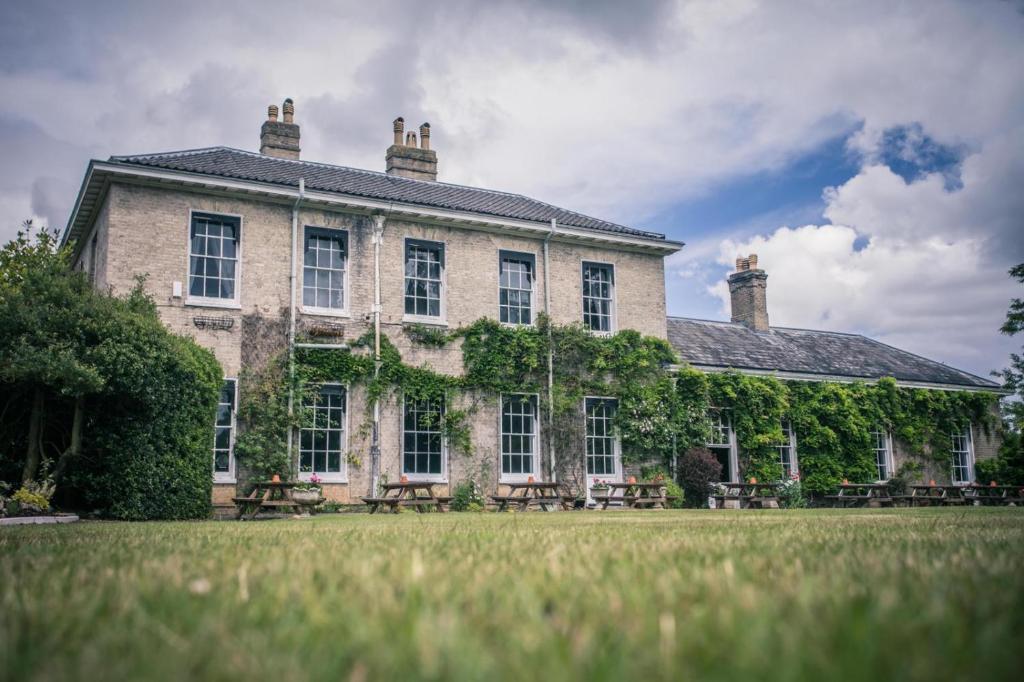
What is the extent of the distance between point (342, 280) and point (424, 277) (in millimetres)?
1995

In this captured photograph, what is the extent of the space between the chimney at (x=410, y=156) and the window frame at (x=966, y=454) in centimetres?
1958

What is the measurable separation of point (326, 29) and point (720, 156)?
1047cm

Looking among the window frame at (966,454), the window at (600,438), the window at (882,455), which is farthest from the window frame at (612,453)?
the window frame at (966,454)

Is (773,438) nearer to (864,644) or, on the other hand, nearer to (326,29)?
(326,29)

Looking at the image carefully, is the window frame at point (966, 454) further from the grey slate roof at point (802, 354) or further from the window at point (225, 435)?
the window at point (225, 435)

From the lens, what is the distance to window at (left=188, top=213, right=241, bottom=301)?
1598 cm

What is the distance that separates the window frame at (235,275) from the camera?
15758 millimetres

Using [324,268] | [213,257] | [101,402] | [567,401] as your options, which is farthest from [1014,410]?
[101,402]

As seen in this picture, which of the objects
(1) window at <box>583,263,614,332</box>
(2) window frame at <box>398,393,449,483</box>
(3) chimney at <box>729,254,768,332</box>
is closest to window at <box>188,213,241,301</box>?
(2) window frame at <box>398,393,449,483</box>

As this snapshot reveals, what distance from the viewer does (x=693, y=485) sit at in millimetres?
19453

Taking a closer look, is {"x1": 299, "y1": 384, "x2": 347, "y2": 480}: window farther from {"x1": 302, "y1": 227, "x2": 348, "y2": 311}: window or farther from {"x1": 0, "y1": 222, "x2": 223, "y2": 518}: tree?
{"x1": 0, "y1": 222, "x2": 223, "y2": 518}: tree

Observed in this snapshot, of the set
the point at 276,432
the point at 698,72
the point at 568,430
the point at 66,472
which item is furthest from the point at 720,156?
the point at 66,472

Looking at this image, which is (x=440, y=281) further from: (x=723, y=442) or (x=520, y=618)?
(x=520, y=618)

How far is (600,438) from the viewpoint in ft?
64.2
